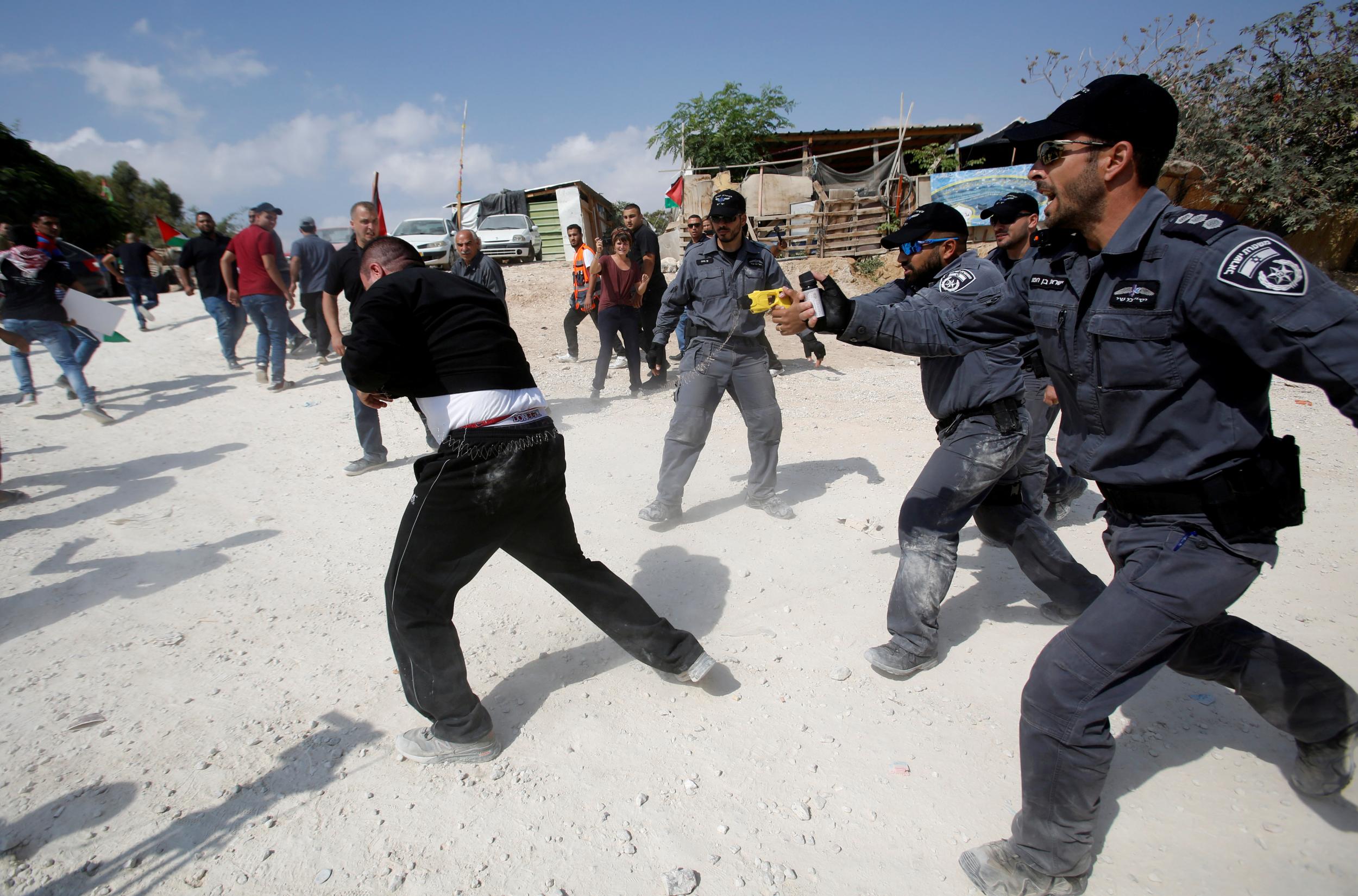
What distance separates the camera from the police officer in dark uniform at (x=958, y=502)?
2.81 metres

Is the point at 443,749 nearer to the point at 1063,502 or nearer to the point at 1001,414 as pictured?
the point at 1001,414

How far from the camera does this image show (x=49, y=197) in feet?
72.6

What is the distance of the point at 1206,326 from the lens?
1.53 metres

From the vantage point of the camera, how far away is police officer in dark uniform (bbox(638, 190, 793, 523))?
14.5 feet

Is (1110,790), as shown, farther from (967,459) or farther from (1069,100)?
(1069,100)

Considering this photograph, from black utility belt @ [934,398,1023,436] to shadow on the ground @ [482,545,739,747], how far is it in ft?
4.77

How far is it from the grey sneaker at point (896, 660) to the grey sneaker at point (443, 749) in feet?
5.15

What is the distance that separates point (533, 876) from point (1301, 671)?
2.32 metres

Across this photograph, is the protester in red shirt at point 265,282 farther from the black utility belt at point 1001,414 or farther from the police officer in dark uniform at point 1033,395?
the black utility belt at point 1001,414

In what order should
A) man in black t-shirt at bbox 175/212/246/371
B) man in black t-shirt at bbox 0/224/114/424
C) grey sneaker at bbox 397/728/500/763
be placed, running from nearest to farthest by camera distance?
grey sneaker at bbox 397/728/500/763
man in black t-shirt at bbox 0/224/114/424
man in black t-shirt at bbox 175/212/246/371

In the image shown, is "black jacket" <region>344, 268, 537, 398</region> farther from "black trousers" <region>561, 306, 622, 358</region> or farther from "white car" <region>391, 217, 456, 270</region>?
"white car" <region>391, 217, 456, 270</region>

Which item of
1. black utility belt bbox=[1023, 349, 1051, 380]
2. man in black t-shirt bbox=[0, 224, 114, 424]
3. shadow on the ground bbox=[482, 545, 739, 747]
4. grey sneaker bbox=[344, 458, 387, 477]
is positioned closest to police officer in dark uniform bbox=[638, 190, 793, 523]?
shadow on the ground bbox=[482, 545, 739, 747]

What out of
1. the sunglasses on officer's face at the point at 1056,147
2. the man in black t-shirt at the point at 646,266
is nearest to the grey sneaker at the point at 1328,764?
the sunglasses on officer's face at the point at 1056,147

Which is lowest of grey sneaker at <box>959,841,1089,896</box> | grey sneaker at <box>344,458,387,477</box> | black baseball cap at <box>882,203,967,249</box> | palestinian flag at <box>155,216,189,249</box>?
grey sneaker at <box>959,841,1089,896</box>
